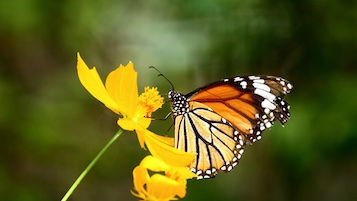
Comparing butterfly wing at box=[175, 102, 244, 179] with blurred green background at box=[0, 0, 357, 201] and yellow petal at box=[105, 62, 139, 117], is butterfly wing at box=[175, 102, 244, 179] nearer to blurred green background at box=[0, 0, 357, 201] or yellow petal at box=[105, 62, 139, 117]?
yellow petal at box=[105, 62, 139, 117]

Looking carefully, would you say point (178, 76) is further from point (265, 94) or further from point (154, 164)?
point (154, 164)

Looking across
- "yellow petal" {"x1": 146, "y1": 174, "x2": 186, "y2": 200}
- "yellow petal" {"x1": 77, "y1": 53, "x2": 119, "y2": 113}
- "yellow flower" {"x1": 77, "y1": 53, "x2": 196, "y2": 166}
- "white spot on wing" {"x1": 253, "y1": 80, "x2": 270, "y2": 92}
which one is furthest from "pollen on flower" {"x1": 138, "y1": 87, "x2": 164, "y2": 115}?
"yellow petal" {"x1": 146, "y1": 174, "x2": 186, "y2": 200}

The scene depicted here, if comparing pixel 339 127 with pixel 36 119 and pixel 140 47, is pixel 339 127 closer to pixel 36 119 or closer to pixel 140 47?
pixel 140 47

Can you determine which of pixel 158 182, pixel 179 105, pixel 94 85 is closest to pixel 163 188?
pixel 158 182

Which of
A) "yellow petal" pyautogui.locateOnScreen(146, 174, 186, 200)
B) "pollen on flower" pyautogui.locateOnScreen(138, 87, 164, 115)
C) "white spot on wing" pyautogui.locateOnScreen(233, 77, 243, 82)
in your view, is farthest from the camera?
"white spot on wing" pyautogui.locateOnScreen(233, 77, 243, 82)

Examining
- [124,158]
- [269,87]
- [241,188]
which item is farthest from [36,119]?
[269,87]

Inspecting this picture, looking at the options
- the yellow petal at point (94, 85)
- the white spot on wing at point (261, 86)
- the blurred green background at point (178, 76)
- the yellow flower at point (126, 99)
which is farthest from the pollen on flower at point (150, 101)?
the blurred green background at point (178, 76)

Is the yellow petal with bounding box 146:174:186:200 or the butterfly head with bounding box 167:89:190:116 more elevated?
the butterfly head with bounding box 167:89:190:116
